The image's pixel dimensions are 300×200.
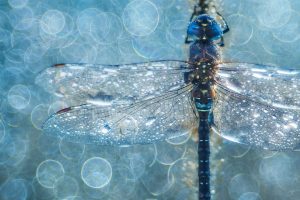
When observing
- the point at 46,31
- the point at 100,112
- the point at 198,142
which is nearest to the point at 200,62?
the point at 198,142

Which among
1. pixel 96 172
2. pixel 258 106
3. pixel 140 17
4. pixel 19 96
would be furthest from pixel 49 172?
pixel 140 17

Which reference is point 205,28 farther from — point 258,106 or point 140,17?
point 140,17

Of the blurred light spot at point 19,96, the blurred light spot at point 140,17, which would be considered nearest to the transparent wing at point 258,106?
the blurred light spot at point 19,96

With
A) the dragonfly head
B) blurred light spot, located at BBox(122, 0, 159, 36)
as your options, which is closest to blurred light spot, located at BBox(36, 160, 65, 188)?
blurred light spot, located at BBox(122, 0, 159, 36)

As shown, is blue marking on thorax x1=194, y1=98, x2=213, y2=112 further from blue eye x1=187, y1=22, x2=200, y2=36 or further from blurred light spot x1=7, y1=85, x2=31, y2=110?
blurred light spot x1=7, y1=85, x2=31, y2=110

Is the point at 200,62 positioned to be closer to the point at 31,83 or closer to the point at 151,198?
the point at 151,198

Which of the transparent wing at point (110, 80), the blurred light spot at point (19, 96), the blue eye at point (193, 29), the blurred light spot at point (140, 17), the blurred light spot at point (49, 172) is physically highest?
the blue eye at point (193, 29)

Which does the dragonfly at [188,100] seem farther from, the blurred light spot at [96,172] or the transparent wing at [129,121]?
the blurred light spot at [96,172]

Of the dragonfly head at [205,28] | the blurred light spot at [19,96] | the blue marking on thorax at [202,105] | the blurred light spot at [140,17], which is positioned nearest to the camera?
the dragonfly head at [205,28]
